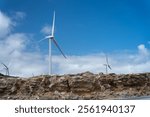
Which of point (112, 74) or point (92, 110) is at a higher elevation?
point (112, 74)

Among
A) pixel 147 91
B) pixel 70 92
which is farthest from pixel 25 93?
pixel 147 91

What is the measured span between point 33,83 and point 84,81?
4.87m

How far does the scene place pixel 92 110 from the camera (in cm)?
521

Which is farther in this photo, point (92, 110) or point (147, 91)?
point (147, 91)

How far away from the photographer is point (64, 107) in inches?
211

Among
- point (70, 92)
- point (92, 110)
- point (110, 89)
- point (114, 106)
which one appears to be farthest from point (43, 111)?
point (110, 89)

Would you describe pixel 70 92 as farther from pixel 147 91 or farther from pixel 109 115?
pixel 109 115

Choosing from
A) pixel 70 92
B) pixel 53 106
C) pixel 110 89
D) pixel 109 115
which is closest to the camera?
A: pixel 109 115

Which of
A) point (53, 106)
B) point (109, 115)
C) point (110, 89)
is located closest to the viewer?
point (109, 115)

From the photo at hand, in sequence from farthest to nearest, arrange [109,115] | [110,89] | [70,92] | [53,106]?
1. [110,89]
2. [70,92]
3. [53,106]
4. [109,115]

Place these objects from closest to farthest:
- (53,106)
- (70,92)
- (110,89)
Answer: (53,106) < (70,92) < (110,89)

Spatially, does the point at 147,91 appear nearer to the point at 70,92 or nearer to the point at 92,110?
the point at 70,92

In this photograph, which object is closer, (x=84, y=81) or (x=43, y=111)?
(x=43, y=111)

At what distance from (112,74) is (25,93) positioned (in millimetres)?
8930
